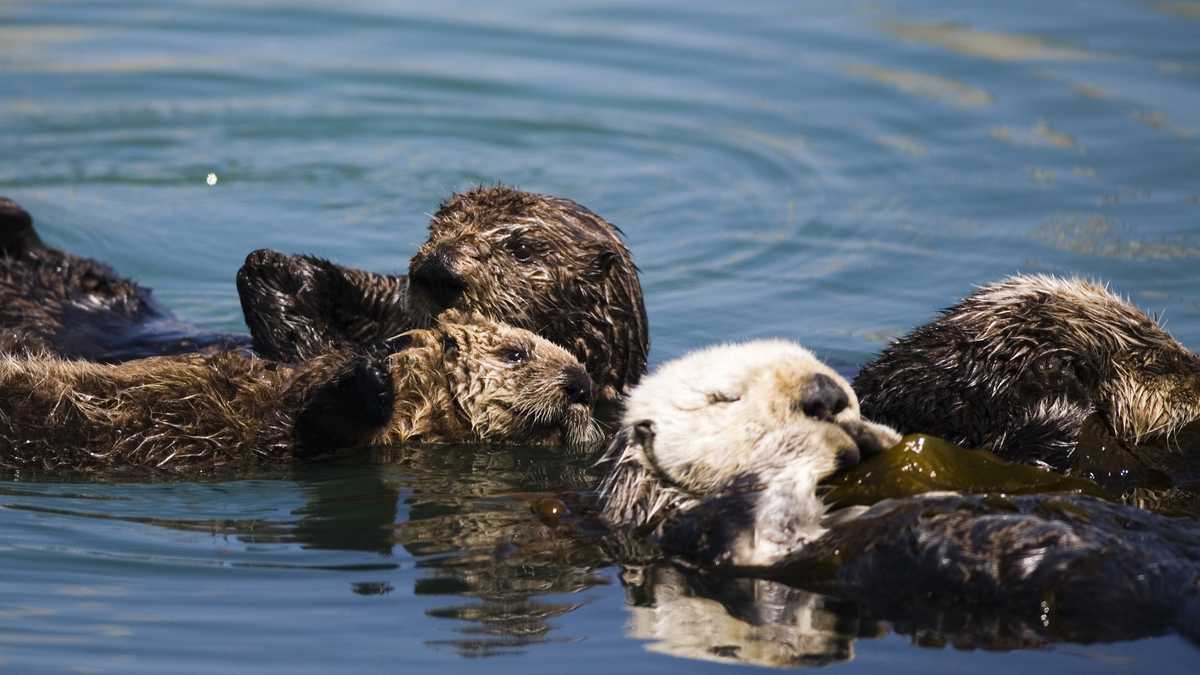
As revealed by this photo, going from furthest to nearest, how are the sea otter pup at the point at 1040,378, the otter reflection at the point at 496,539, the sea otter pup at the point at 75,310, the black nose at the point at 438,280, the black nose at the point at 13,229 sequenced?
the black nose at the point at 13,229, the sea otter pup at the point at 75,310, the black nose at the point at 438,280, the sea otter pup at the point at 1040,378, the otter reflection at the point at 496,539

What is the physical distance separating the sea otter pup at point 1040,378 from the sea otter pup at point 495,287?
55.1 inches

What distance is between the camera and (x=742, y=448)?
488 cm

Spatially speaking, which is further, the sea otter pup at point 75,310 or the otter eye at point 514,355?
the sea otter pup at point 75,310

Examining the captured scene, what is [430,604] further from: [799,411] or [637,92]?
[637,92]

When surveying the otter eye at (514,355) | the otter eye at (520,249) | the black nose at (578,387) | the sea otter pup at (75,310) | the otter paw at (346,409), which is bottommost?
the otter paw at (346,409)

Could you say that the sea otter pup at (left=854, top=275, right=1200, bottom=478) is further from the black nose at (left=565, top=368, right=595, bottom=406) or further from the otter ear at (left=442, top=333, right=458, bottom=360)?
the otter ear at (left=442, top=333, right=458, bottom=360)

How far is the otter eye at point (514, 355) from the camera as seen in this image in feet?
21.1

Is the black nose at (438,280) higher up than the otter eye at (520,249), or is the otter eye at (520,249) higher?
the otter eye at (520,249)

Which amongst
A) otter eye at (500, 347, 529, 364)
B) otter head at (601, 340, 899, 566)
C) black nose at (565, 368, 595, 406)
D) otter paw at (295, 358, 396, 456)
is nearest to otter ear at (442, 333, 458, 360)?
otter eye at (500, 347, 529, 364)

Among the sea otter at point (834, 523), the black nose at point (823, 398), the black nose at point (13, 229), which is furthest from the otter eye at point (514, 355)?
the black nose at point (13, 229)

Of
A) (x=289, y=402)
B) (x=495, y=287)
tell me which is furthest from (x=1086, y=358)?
(x=289, y=402)

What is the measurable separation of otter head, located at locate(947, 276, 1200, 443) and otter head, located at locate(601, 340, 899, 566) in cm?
71

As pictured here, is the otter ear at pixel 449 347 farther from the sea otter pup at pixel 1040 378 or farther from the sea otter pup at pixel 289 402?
the sea otter pup at pixel 1040 378

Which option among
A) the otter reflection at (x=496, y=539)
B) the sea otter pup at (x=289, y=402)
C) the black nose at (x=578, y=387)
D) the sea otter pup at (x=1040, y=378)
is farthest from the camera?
the black nose at (x=578, y=387)
